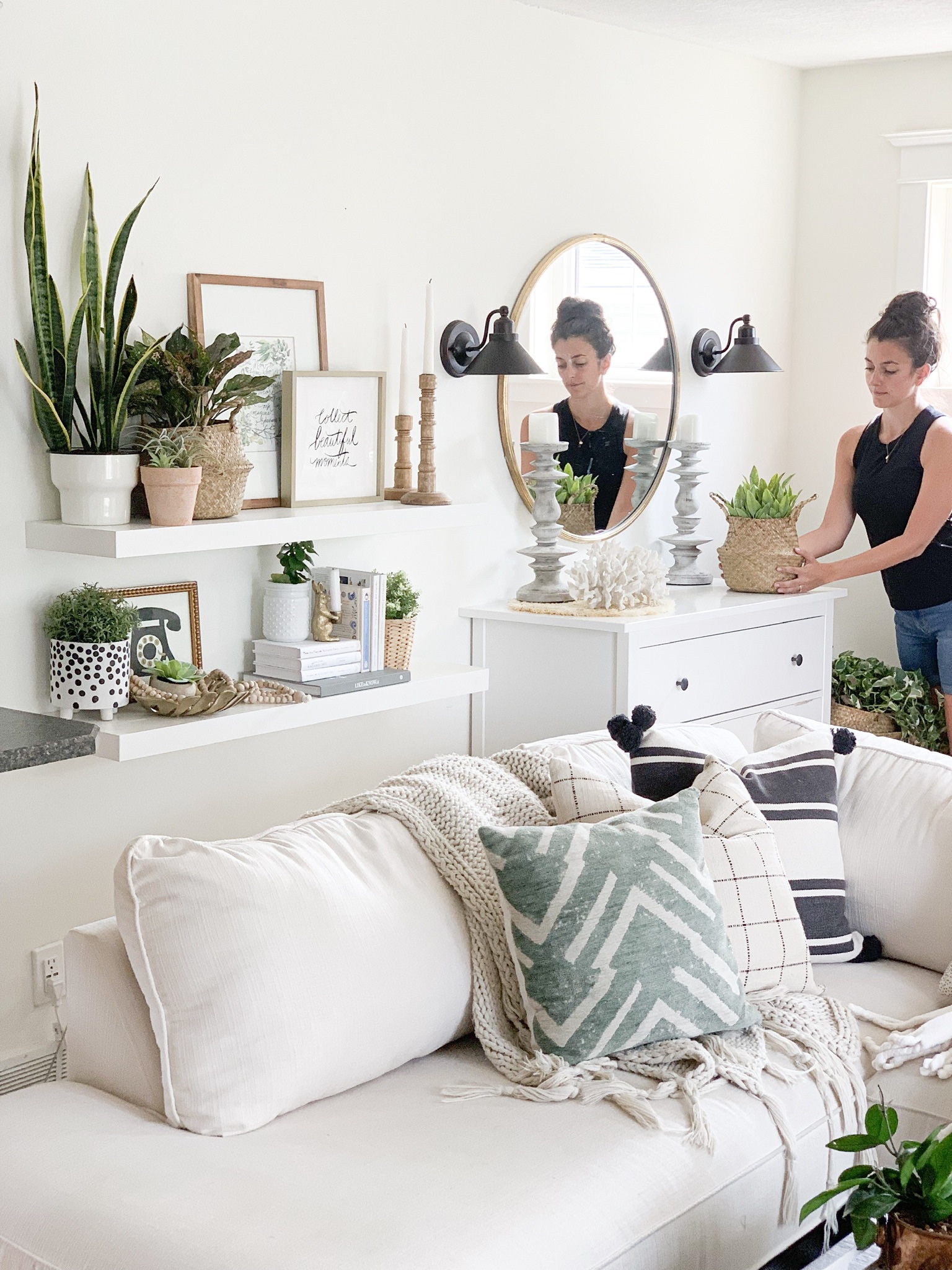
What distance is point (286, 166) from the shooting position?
304 cm

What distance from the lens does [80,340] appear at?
2701 millimetres

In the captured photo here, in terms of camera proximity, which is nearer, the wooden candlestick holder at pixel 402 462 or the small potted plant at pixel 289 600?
the small potted plant at pixel 289 600

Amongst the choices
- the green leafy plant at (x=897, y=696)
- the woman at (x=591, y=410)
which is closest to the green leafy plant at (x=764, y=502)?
the woman at (x=591, y=410)

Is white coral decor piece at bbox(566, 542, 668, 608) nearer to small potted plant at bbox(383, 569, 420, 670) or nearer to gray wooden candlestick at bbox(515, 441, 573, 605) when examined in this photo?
gray wooden candlestick at bbox(515, 441, 573, 605)

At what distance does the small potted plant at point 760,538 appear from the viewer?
3879 mm

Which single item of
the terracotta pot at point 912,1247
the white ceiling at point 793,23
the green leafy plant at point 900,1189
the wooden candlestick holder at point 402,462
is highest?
the white ceiling at point 793,23

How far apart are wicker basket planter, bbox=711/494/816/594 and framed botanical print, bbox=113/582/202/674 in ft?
5.30

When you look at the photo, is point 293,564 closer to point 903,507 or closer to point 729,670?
point 729,670

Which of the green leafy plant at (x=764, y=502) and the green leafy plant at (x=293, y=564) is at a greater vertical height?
the green leafy plant at (x=764, y=502)

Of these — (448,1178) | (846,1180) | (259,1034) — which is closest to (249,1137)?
(259,1034)

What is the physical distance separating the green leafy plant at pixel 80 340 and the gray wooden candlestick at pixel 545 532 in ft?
4.15

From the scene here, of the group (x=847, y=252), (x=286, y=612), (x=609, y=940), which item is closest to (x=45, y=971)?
(x=286, y=612)

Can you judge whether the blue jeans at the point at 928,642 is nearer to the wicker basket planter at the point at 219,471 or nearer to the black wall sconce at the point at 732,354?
the black wall sconce at the point at 732,354

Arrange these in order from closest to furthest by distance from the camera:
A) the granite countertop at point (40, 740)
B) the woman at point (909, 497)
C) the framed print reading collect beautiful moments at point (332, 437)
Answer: the granite countertop at point (40, 740)
the framed print reading collect beautiful moments at point (332, 437)
the woman at point (909, 497)
